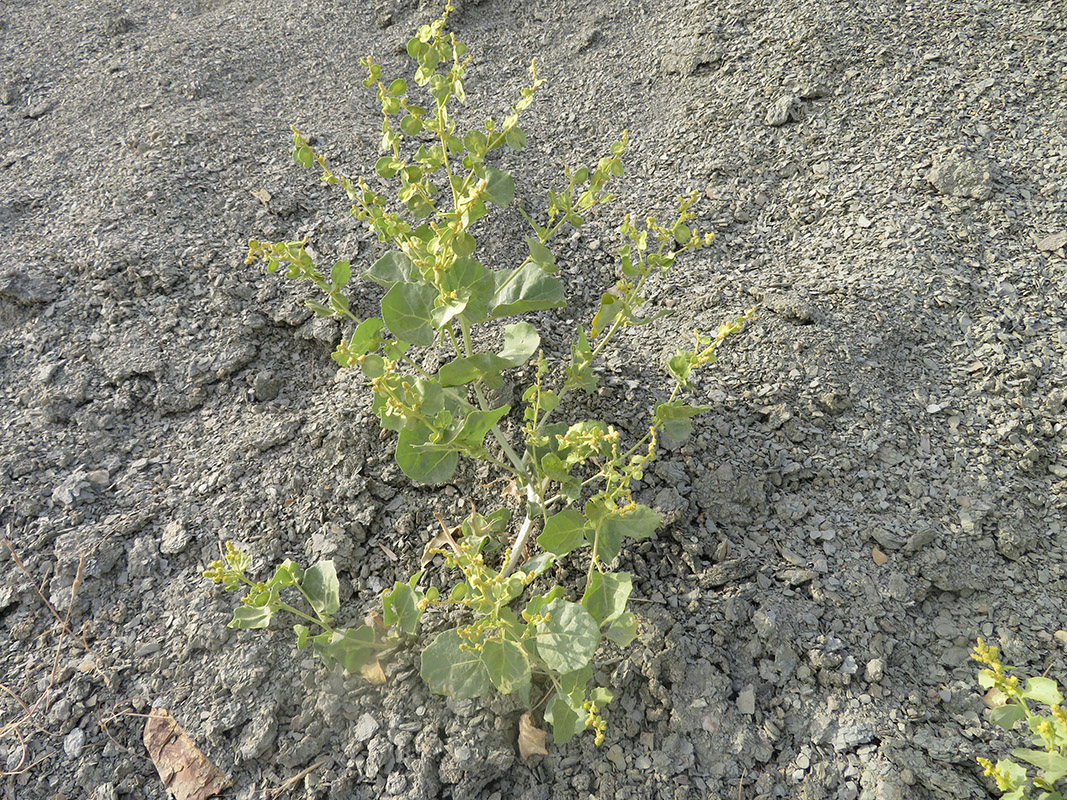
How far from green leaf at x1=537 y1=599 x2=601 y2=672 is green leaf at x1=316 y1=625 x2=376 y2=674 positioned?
0.41m

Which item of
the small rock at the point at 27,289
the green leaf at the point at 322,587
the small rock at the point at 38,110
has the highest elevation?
the small rock at the point at 38,110

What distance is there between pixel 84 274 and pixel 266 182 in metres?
0.69

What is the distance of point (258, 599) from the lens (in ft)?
4.31

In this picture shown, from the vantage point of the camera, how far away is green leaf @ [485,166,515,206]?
59.4 inches

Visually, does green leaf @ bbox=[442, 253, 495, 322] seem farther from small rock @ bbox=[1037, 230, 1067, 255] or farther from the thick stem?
small rock @ bbox=[1037, 230, 1067, 255]

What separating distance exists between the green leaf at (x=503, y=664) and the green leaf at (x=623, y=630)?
0.20 meters

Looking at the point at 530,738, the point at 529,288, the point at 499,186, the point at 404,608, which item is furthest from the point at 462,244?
the point at 530,738

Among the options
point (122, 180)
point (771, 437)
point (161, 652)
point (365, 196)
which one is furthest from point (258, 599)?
point (122, 180)

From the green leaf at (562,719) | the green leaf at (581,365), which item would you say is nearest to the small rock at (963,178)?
the green leaf at (581,365)

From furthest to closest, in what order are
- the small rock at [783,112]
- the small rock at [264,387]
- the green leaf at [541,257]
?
the small rock at [783,112]
the small rock at [264,387]
the green leaf at [541,257]

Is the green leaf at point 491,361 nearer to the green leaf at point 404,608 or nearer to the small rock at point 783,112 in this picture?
the green leaf at point 404,608

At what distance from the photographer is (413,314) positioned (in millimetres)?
1313

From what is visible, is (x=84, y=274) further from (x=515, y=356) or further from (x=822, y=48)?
(x=822, y=48)

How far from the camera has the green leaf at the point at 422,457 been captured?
49.7 inches
